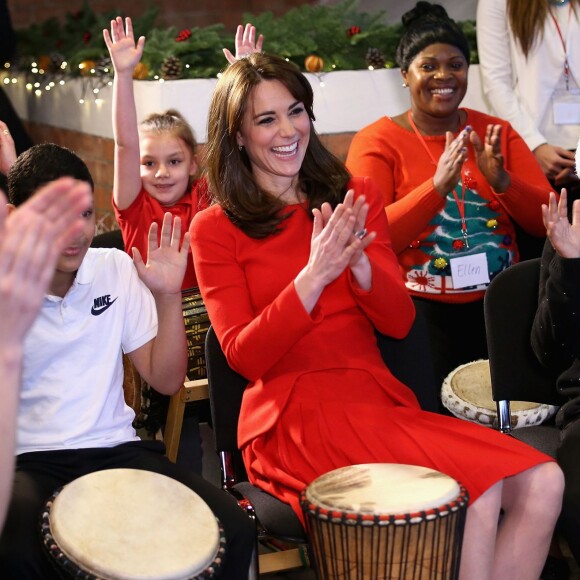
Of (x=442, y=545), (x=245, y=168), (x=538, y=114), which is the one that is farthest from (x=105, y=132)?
(x=442, y=545)

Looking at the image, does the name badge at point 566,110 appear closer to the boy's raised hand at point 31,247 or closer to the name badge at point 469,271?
the name badge at point 469,271

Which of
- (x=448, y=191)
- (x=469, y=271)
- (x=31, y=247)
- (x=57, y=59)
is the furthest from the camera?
(x=57, y=59)

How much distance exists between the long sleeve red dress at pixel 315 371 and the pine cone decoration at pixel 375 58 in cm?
192

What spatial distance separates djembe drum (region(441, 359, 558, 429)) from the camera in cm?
286

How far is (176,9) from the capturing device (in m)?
6.47

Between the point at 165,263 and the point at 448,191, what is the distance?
1.15 meters

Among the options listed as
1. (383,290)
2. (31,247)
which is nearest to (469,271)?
(383,290)

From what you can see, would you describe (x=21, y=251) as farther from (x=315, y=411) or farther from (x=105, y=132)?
(x=105, y=132)

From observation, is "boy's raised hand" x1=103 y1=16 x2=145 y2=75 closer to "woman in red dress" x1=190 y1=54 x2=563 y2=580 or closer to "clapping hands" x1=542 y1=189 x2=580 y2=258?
"woman in red dress" x1=190 y1=54 x2=563 y2=580

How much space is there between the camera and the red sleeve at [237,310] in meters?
2.39

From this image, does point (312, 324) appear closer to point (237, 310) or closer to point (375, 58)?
point (237, 310)

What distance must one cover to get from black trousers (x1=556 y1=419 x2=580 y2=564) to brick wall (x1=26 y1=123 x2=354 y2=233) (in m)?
2.24

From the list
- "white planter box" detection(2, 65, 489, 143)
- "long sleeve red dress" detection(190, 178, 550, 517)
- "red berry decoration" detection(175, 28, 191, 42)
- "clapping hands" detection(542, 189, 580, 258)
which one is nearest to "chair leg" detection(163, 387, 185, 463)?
"long sleeve red dress" detection(190, 178, 550, 517)

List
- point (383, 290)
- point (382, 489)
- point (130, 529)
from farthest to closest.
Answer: point (383, 290) < point (382, 489) < point (130, 529)
